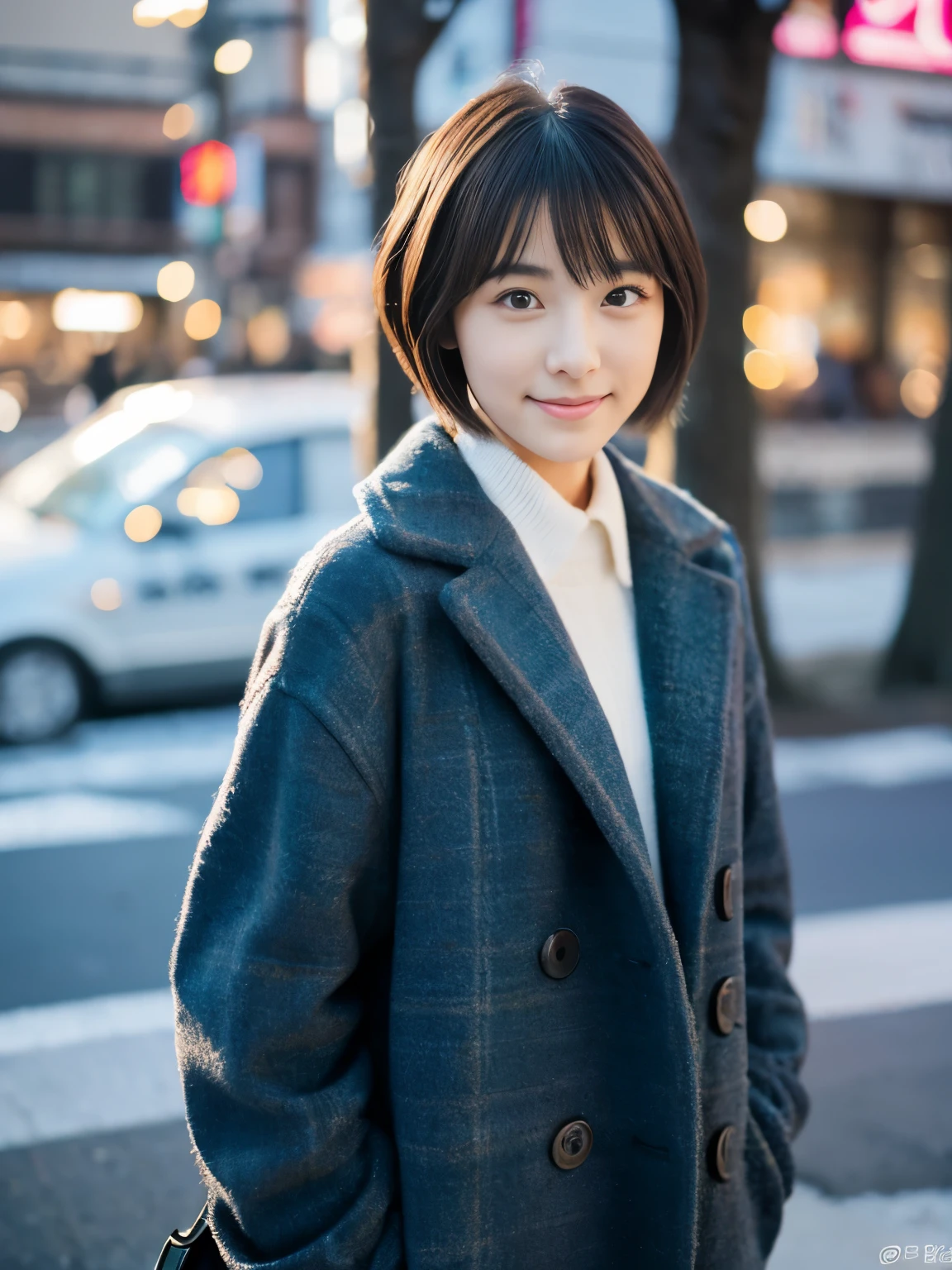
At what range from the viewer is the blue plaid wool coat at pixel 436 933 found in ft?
4.43

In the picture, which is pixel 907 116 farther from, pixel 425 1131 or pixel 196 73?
pixel 425 1131

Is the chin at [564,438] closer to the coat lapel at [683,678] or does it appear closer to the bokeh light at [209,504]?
the coat lapel at [683,678]

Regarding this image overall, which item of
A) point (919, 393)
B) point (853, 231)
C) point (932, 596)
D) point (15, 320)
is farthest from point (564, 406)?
point (15, 320)

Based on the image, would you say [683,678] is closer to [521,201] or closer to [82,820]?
[521,201]

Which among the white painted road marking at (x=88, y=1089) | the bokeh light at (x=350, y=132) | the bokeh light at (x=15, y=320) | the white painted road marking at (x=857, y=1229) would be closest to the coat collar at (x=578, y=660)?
the white painted road marking at (x=857, y=1229)

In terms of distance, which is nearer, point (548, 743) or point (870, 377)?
point (548, 743)

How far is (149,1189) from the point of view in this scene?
3016 millimetres

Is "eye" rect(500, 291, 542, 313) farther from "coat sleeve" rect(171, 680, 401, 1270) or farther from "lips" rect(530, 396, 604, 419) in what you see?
"coat sleeve" rect(171, 680, 401, 1270)

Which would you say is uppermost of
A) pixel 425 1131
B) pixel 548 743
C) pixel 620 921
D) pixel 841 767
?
pixel 548 743

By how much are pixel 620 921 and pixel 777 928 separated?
50 centimetres

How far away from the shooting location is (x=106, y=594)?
6.61 m

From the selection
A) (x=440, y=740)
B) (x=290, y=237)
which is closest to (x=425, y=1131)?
(x=440, y=740)

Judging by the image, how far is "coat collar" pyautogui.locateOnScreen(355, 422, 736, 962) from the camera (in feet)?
4.62

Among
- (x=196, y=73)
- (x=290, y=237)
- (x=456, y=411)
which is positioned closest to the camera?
(x=456, y=411)
